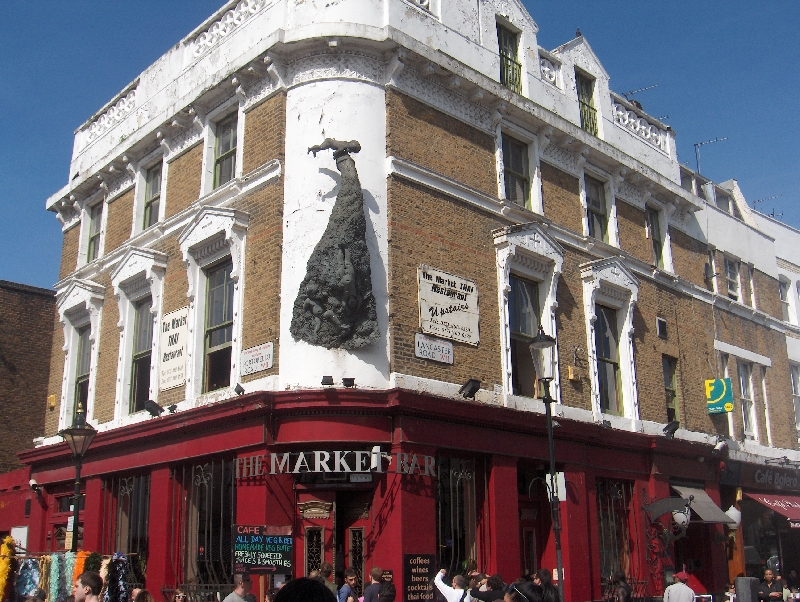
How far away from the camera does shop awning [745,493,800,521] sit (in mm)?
23094

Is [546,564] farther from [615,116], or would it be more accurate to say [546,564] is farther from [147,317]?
[615,116]

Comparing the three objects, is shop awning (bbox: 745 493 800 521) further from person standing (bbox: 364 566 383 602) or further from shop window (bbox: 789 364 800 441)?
person standing (bbox: 364 566 383 602)

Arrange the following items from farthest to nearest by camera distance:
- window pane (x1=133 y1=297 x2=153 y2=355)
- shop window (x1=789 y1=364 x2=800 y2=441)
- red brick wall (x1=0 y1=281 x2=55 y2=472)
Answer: shop window (x1=789 y1=364 x2=800 y2=441) → red brick wall (x1=0 y1=281 x2=55 y2=472) → window pane (x1=133 y1=297 x2=153 y2=355)

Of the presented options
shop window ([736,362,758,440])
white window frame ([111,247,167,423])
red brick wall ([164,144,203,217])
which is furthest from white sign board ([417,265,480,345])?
shop window ([736,362,758,440])

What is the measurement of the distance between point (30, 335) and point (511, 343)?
563 inches

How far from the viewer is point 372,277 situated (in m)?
14.9

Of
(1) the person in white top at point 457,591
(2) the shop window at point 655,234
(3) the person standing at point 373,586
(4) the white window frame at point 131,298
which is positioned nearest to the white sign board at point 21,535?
(4) the white window frame at point 131,298

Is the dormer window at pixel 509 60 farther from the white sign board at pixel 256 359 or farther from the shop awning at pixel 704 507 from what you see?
the shop awning at pixel 704 507

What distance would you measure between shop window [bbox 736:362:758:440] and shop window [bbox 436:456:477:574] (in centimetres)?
1133

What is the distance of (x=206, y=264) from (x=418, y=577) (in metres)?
7.15

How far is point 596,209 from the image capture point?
21.0 m

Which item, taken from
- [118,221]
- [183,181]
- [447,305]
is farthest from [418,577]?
[118,221]

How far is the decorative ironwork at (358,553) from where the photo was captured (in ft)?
46.6

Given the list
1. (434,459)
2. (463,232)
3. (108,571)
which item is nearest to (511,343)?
(463,232)
